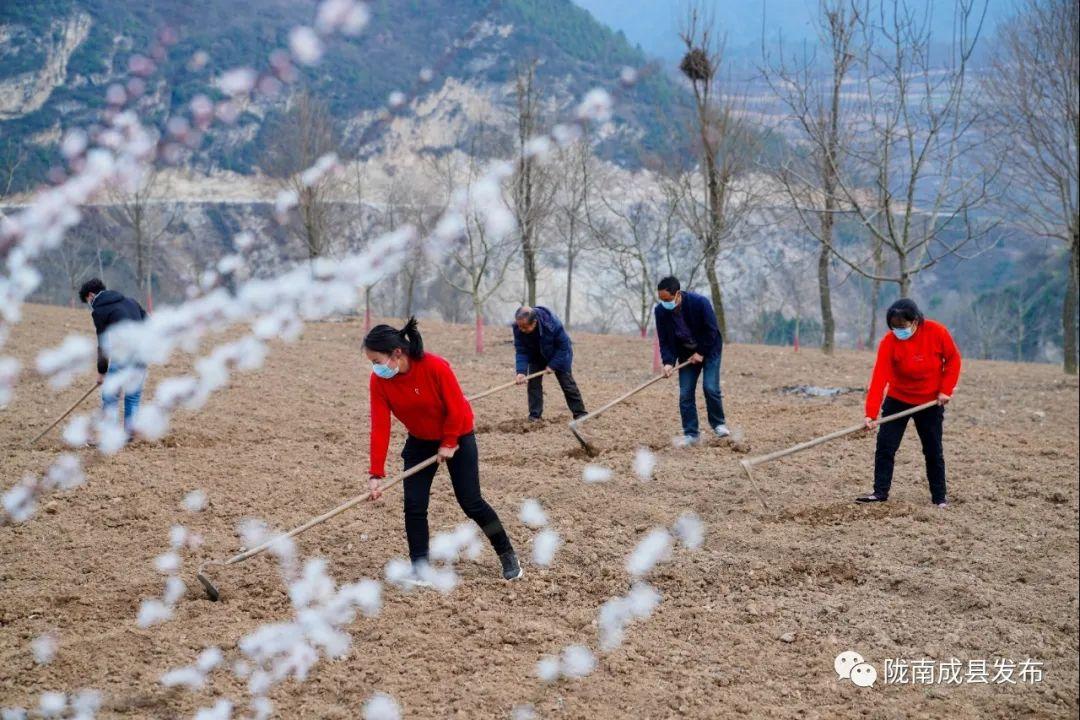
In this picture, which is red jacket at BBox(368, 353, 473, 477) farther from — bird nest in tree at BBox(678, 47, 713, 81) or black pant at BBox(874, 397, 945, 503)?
bird nest in tree at BBox(678, 47, 713, 81)

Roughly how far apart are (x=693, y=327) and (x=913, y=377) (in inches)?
93.6

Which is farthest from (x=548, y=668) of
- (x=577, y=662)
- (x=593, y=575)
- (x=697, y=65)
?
(x=697, y=65)

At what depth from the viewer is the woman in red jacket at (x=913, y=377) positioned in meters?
7.09

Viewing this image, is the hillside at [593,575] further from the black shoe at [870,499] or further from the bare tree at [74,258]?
the bare tree at [74,258]

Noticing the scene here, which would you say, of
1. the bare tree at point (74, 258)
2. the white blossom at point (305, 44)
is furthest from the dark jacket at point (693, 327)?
the bare tree at point (74, 258)

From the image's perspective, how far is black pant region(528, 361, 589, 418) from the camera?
10.2m

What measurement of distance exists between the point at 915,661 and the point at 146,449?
7055 millimetres

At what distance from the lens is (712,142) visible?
18312 millimetres

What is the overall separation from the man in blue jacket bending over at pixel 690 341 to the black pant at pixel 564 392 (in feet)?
4.13

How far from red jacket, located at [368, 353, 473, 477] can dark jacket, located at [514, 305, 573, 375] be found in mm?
4169

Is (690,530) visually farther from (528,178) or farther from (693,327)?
(528,178)

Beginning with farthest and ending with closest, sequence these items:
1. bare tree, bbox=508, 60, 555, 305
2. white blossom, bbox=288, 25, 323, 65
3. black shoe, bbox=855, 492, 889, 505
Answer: bare tree, bbox=508, 60, 555, 305 < white blossom, bbox=288, 25, 323, 65 < black shoe, bbox=855, 492, 889, 505

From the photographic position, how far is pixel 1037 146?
51.0 ft

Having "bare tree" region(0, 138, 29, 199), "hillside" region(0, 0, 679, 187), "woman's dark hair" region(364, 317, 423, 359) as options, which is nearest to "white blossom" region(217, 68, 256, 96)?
"hillside" region(0, 0, 679, 187)
